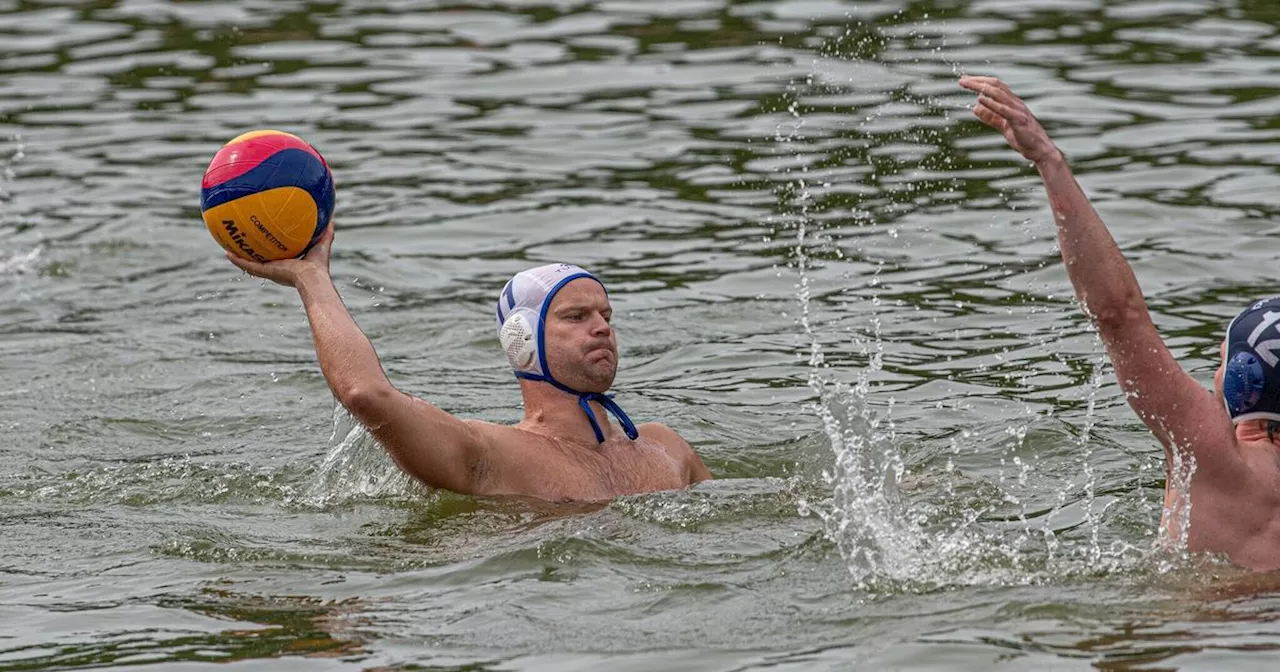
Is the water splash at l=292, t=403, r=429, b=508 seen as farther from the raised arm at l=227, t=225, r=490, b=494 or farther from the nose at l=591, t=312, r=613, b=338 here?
the nose at l=591, t=312, r=613, b=338

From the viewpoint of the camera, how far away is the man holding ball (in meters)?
7.96

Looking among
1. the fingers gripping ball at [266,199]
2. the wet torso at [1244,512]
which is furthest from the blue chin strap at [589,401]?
the wet torso at [1244,512]

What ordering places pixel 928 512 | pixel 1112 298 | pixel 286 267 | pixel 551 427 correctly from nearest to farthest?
pixel 1112 298 → pixel 286 267 → pixel 928 512 → pixel 551 427

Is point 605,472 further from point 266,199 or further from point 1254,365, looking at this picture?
point 1254,365

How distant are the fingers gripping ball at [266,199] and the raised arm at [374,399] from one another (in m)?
0.07

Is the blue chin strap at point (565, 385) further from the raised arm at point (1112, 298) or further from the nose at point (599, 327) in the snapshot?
the raised arm at point (1112, 298)

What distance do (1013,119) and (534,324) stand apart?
3.21m

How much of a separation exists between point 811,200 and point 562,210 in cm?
196

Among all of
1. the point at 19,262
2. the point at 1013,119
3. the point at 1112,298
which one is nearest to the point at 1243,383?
the point at 1112,298

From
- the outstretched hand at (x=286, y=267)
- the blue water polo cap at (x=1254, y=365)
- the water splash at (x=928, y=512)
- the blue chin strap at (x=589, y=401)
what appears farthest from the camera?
the blue chin strap at (x=589, y=401)

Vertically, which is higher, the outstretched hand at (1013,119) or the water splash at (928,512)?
the outstretched hand at (1013,119)

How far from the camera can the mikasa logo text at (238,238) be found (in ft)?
25.8

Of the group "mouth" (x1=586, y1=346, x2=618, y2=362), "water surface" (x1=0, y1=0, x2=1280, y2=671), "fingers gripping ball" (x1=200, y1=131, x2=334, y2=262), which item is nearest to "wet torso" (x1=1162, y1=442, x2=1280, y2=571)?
"water surface" (x1=0, y1=0, x2=1280, y2=671)

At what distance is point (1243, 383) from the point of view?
22.4 feet
